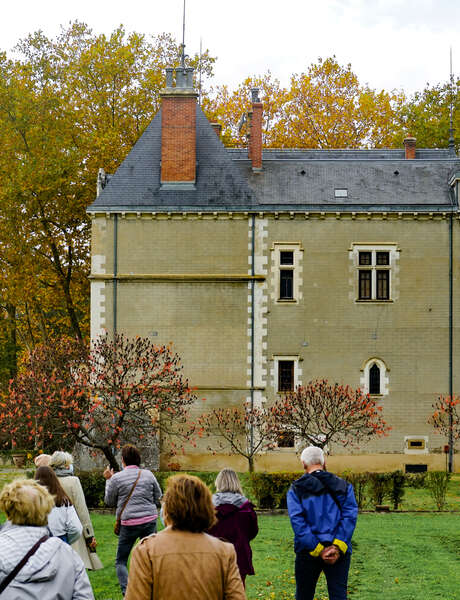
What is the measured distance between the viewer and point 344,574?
7.65 meters

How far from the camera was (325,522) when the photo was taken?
298 inches

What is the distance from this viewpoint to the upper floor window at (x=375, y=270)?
2852 cm

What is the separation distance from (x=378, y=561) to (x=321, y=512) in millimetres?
5295

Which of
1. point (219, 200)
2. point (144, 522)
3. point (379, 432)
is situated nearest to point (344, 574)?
point (144, 522)

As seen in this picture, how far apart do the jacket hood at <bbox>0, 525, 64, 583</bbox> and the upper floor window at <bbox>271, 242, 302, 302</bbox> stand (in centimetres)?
2350

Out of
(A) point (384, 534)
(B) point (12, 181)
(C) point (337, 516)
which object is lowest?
(A) point (384, 534)

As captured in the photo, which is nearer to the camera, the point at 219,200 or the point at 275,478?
the point at 275,478

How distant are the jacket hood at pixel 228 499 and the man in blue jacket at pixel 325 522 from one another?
1.67ft

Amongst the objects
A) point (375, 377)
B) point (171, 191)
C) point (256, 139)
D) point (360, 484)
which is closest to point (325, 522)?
point (360, 484)

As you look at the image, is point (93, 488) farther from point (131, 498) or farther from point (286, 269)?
point (286, 269)

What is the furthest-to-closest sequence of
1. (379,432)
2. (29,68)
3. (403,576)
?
1. (29,68)
2. (379,432)
3. (403,576)

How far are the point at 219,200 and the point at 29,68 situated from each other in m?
13.4

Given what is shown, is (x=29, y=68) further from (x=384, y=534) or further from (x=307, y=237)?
(x=384, y=534)

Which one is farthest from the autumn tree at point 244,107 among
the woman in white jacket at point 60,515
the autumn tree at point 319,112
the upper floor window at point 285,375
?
the woman in white jacket at point 60,515
